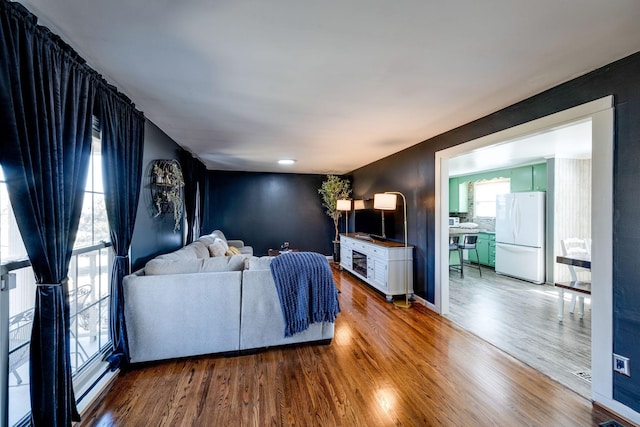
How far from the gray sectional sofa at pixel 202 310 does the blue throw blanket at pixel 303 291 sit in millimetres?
102

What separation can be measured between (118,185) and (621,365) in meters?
4.02

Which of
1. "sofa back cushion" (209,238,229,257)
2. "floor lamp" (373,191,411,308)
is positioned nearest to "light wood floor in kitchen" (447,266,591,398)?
"floor lamp" (373,191,411,308)

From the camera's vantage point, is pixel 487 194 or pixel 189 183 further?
pixel 487 194

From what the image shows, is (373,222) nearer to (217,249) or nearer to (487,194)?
(217,249)

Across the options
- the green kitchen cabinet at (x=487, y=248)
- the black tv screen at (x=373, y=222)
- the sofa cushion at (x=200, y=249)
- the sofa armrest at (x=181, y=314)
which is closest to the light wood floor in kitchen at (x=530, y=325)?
the green kitchen cabinet at (x=487, y=248)

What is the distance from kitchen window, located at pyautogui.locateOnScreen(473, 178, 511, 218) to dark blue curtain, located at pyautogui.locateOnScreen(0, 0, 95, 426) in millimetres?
7332

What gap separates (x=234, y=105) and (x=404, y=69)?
1593 millimetres

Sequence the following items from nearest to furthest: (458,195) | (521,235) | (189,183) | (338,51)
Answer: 1. (338,51)
2. (189,183)
3. (521,235)
4. (458,195)

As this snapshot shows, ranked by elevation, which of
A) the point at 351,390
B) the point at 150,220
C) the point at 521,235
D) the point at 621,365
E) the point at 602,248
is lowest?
the point at 351,390

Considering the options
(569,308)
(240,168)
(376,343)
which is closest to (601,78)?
(376,343)

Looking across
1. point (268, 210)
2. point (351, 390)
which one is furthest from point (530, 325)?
point (268, 210)

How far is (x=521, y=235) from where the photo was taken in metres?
5.30

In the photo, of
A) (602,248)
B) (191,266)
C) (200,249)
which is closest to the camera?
(602,248)

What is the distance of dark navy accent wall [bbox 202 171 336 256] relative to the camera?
22.1ft
